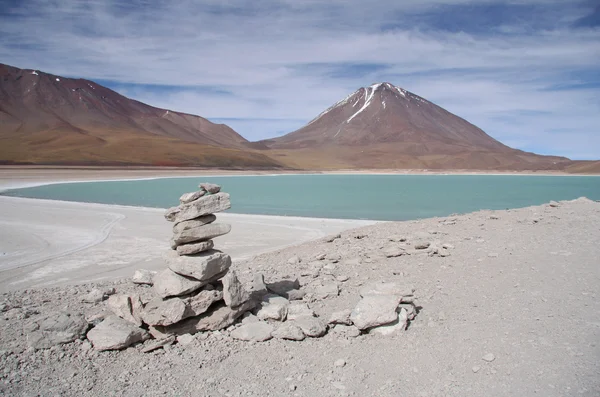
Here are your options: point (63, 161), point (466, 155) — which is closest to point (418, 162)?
point (466, 155)

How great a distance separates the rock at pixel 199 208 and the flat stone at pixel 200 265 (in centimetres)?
48

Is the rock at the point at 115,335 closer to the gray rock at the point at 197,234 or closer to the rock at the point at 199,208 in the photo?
the gray rock at the point at 197,234

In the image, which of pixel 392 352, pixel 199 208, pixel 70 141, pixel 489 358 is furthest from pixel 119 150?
pixel 489 358

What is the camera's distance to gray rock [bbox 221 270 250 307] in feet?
18.7

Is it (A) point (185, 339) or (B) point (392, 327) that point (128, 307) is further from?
(B) point (392, 327)

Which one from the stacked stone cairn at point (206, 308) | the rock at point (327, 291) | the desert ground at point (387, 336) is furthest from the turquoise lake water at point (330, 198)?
the stacked stone cairn at point (206, 308)

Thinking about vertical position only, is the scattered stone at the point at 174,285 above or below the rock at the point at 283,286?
above

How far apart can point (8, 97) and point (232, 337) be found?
20273 cm

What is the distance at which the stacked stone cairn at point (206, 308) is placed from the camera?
17.9 ft

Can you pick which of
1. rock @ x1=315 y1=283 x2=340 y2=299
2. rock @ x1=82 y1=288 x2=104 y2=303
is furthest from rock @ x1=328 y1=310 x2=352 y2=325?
rock @ x1=82 y1=288 x2=104 y2=303

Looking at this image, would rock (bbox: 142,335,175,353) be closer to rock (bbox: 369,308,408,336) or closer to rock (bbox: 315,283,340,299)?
rock (bbox: 315,283,340,299)

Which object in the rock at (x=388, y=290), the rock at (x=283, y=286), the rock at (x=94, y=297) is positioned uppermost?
the rock at (x=388, y=290)

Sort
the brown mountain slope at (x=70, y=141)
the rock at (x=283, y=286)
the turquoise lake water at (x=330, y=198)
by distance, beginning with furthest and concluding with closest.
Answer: the brown mountain slope at (x=70, y=141), the turquoise lake water at (x=330, y=198), the rock at (x=283, y=286)

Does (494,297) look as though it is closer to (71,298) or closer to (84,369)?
(84,369)
